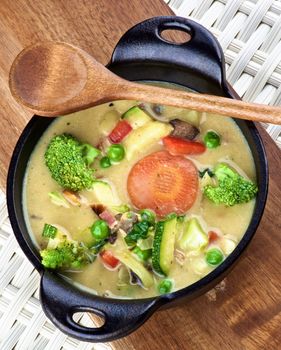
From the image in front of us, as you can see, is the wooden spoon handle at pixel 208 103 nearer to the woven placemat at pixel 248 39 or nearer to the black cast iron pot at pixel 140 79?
the black cast iron pot at pixel 140 79

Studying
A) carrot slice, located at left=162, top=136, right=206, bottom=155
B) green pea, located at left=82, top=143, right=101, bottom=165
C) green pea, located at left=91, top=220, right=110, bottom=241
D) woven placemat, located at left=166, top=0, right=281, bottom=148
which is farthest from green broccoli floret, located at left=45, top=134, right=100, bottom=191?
woven placemat, located at left=166, top=0, right=281, bottom=148

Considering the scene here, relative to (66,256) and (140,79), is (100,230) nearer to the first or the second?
(66,256)

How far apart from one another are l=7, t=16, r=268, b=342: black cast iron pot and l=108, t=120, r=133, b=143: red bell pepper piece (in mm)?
157

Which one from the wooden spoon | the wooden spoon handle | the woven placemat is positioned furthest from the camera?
the woven placemat

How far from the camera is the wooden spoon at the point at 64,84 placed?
7.39 feet

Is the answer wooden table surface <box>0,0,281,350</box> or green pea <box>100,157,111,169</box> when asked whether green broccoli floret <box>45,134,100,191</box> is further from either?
wooden table surface <box>0,0,281,350</box>

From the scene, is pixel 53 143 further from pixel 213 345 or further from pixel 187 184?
pixel 213 345

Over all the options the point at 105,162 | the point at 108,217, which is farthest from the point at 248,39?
the point at 108,217

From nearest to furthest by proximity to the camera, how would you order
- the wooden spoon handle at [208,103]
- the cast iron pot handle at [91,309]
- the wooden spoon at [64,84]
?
the cast iron pot handle at [91,309]
the wooden spoon handle at [208,103]
the wooden spoon at [64,84]

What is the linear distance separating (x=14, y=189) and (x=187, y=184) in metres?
0.54

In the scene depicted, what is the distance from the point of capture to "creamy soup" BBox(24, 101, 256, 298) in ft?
7.52

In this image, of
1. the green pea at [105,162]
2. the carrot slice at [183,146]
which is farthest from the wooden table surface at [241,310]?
the green pea at [105,162]

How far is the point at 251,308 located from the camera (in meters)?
2.34

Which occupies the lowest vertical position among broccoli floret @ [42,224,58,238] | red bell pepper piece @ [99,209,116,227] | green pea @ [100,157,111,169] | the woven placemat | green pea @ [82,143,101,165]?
broccoli floret @ [42,224,58,238]
